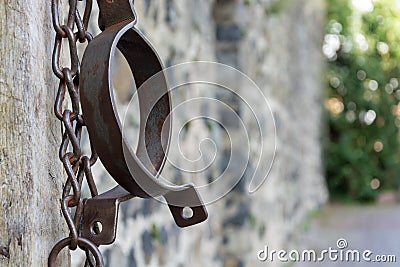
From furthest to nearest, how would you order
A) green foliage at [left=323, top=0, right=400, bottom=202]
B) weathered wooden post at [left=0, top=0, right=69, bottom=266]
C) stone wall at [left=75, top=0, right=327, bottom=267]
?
green foliage at [left=323, top=0, right=400, bottom=202] < stone wall at [left=75, top=0, right=327, bottom=267] < weathered wooden post at [left=0, top=0, right=69, bottom=266]

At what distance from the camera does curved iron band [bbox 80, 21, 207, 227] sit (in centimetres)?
59

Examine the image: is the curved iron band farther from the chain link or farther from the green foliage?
the green foliage

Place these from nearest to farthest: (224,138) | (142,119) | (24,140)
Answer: (24,140) < (142,119) < (224,138)

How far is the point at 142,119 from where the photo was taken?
0.72m

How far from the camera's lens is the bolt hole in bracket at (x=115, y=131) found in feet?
1.93

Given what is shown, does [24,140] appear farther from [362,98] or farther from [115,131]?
[362,98]

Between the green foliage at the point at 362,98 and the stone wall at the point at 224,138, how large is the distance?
2316 mm

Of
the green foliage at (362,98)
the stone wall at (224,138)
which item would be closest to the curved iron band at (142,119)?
the stone wall at (224,138)

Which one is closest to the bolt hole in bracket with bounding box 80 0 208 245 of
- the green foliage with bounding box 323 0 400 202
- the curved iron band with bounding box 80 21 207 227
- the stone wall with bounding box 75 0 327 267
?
the curved iron band with bounding box 80 21 207 227

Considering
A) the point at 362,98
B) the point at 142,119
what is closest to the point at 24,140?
the point at 142,119

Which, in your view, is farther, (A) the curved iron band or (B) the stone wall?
(B) the stone wall

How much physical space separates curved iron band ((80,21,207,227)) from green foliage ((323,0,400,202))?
5990mm

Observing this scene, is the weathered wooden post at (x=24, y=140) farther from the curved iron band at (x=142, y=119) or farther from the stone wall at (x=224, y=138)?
the stone wall at (x=224, y=138)

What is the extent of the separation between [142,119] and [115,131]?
0.44 feet
